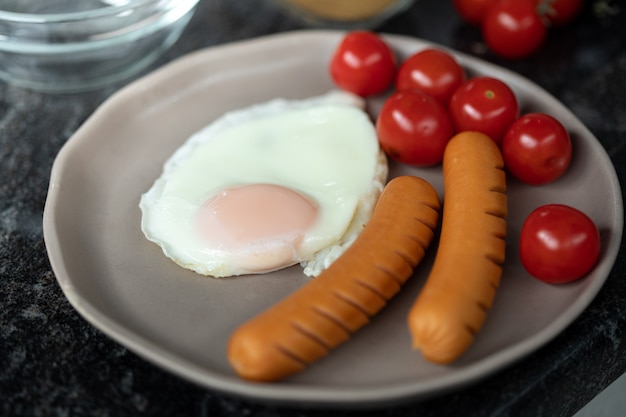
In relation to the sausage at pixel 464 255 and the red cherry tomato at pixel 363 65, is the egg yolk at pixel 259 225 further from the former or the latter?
the red cherry tomato at pixel 363 65

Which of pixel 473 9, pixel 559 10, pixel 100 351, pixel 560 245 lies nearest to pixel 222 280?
pixel 100 351

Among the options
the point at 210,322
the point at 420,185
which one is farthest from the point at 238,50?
the point at 210,322

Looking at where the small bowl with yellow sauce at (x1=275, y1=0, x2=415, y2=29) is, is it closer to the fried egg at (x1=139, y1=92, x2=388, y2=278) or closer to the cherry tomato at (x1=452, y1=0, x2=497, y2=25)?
the cherry tomato at (x1=452, y1=0, x2=497, y2=25)

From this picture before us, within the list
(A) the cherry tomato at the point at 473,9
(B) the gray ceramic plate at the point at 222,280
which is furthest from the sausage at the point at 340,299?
(A) the cherry tomato at the point at 473,9

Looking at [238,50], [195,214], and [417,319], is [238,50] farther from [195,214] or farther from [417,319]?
[417,319]

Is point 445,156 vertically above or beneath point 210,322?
above

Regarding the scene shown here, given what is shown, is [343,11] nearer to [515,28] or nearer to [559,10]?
[515,28]
